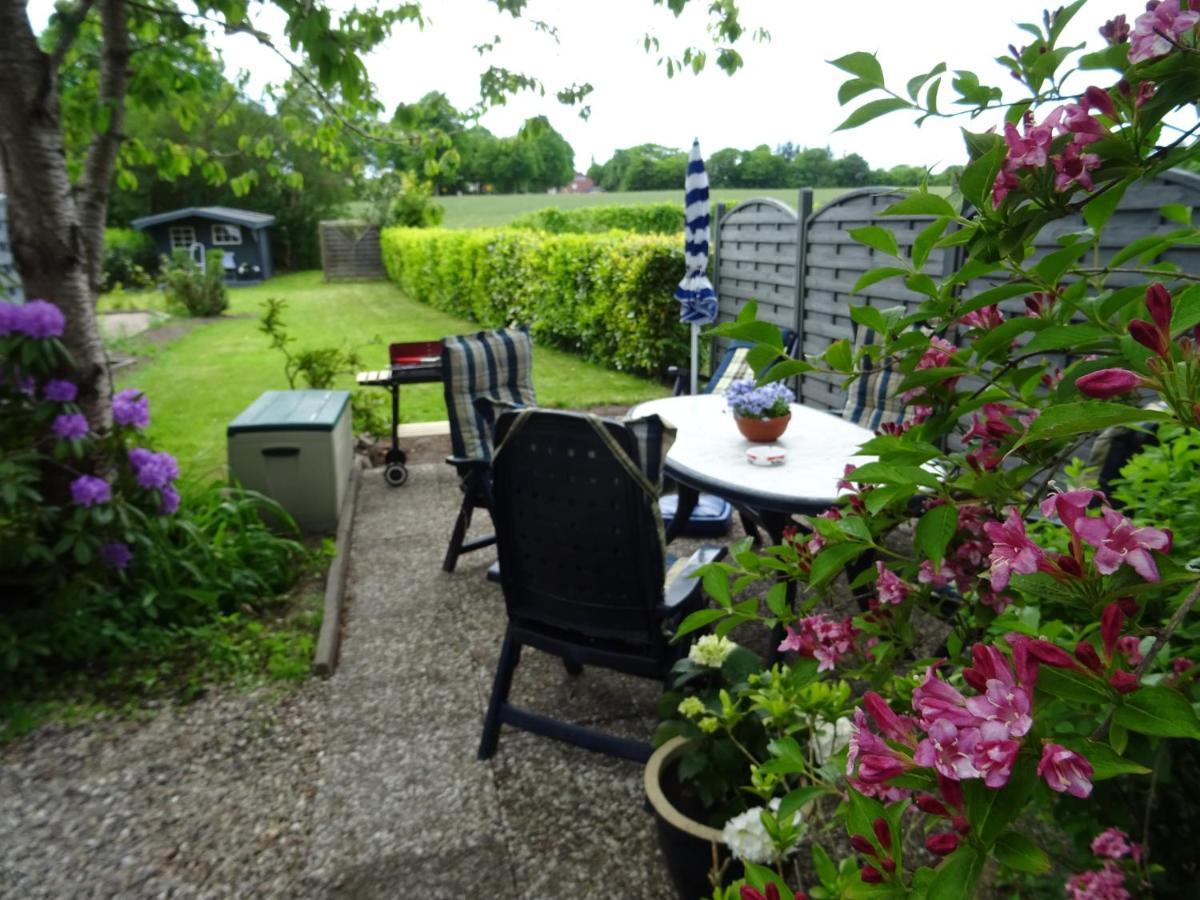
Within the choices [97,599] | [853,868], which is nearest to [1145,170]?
[853,868]

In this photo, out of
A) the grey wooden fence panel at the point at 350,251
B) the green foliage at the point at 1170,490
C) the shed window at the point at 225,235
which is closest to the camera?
the green foliage at the point at 1170,490

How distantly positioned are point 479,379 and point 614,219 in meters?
19.0

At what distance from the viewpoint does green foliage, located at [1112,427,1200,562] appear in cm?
120

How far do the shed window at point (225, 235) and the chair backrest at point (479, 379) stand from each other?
26938 mm

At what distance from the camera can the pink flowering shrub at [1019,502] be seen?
1.37 feet

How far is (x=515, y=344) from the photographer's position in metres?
4.42

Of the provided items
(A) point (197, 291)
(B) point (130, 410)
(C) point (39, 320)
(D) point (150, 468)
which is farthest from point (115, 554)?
(A) point (197, 291)

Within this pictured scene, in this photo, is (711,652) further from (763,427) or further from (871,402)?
(871,402)

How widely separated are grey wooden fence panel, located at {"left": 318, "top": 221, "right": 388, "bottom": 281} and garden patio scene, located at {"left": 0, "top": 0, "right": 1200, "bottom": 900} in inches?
778

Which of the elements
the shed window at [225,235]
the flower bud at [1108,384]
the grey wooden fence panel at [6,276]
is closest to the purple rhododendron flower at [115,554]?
the grey wooden fence panel at [6,276]

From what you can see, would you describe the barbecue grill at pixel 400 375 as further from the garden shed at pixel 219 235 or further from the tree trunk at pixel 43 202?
the garden shed at pixel 219 235

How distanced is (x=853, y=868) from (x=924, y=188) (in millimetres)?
717

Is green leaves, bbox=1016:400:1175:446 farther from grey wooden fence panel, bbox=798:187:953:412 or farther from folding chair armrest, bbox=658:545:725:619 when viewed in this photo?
grey wooden fence panel, bbox=798:187:953:412

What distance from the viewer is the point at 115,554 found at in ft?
10.1
